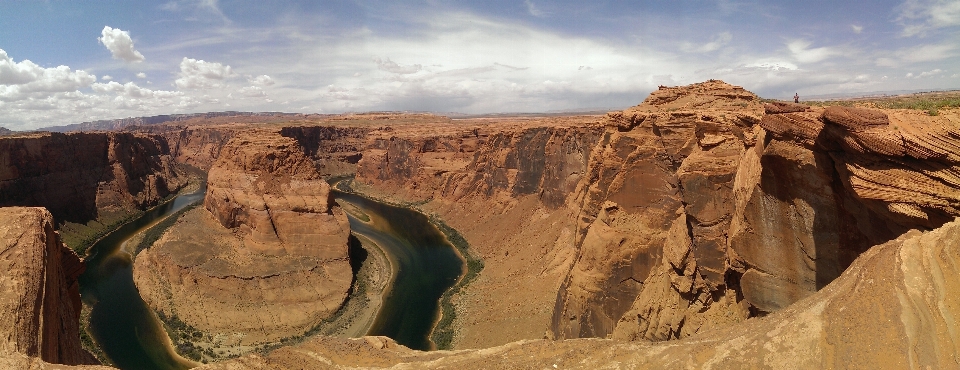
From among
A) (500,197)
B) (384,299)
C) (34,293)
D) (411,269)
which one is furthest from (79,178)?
(34,293)

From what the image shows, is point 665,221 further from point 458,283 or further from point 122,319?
point 122,319

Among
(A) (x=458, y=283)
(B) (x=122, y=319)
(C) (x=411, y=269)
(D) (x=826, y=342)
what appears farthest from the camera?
(C) (x=411, y=269)

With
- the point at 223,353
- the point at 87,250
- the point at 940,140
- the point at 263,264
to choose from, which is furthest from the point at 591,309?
the point at 87,250

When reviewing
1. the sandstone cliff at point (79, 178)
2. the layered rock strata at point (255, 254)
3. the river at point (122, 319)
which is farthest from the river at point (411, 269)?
the sandstone cliff at point (79, 178)

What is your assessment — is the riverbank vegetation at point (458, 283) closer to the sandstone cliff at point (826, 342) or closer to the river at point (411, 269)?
the river at point (411, 269)

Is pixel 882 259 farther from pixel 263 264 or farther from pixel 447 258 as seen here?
pixel 447 258

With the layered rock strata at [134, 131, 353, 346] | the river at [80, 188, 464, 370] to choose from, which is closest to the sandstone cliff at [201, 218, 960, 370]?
the river at [80, 188, 464, 370]
